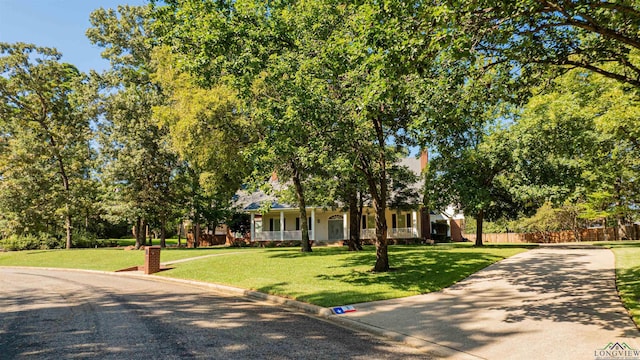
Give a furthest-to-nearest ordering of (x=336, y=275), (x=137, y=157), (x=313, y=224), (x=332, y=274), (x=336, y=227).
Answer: (x=336, y=227), (x=313, y=224), (x=137, y=157), (x=332, y=274), (x=336, y=275)

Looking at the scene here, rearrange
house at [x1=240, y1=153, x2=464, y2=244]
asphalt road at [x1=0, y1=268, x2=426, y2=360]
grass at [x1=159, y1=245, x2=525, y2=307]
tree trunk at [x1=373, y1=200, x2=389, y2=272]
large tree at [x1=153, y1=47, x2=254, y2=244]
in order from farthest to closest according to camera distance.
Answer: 1. house at [x1=240, y1=153, x2=464, y2=244]
2. large tree at [x1=153, y1=47, x2=254, y2=244]
3. tree trunk at [x1=373, y1=200, x2=389, y2=272]
4. grass at [x1=159, y1=245, x2=525, y2=307]
5. asphalt road at [x1=0, y1=268, x2=426, y2=360]

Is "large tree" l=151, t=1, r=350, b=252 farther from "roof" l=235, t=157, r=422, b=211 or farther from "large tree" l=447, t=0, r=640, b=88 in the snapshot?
"roof" l=235, t=157, r=422, b=211

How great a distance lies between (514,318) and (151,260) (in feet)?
51.3

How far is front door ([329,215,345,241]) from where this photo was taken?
3688 cm

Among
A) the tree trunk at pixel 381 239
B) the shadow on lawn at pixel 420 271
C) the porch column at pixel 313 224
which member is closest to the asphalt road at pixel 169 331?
the shadow on lawn at pixel 420 271

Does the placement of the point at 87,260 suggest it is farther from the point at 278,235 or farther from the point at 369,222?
the point at 369,222

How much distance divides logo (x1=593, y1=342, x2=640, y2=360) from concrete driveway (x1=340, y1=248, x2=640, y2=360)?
0.22 ft

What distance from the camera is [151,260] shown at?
1806cm

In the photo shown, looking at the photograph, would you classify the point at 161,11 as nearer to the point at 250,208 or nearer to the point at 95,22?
Answer: the point at 250,208

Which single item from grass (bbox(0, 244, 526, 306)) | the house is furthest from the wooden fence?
grass (bbox(0, 244, 526, 306))

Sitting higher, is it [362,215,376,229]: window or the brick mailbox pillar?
[362,215,376,229]: window

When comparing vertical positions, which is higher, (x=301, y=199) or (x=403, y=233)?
(x=301, y=199)

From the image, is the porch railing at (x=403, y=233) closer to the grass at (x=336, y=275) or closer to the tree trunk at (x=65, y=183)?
the grass at (x=336, y=275)

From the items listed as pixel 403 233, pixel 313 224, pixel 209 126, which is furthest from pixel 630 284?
pixel 313 224
